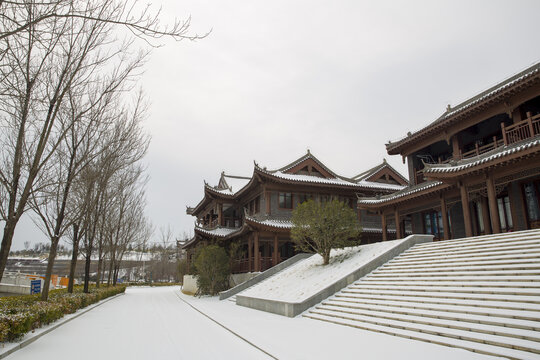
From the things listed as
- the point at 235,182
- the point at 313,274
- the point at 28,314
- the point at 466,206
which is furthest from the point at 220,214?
the point at 28,314

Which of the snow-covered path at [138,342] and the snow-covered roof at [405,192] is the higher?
the snow-covered roof at [405,192]

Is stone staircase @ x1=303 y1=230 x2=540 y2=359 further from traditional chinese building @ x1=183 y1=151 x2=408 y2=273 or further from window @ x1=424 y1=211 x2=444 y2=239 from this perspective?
traditional chinese building @ x1=183 y1=151 x2=408 y2=273

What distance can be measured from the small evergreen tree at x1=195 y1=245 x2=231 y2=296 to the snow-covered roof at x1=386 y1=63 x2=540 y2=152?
37.2ft

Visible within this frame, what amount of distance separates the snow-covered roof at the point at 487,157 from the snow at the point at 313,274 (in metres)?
3.23

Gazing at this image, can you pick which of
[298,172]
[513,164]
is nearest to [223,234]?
[298,172]

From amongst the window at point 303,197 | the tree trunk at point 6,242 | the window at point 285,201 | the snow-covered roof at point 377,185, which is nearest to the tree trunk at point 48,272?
the tree trunk at point 6,242

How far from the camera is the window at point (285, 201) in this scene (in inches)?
848

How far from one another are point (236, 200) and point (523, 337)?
21.6 meters

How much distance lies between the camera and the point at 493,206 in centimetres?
1195

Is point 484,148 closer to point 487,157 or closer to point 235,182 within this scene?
point 487,157

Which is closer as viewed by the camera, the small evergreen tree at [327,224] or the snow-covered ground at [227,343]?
the snow-covered ground at [227,343]

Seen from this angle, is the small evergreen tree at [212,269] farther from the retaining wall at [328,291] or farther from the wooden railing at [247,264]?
the retaining wall at [328,291]

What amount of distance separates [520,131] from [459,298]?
30.1 feet

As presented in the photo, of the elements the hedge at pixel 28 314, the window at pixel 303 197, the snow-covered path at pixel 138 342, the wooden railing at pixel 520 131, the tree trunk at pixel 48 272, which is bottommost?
the snow-covered path at pixel 138 342
